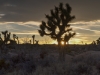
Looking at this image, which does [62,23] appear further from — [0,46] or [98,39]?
[98,39]

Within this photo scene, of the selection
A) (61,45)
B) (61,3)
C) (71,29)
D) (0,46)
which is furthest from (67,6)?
(0,46)

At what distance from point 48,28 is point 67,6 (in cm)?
261

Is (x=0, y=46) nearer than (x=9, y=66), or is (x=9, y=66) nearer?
(x=9, y=66)

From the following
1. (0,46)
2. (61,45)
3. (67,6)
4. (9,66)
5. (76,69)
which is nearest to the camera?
(76,69)

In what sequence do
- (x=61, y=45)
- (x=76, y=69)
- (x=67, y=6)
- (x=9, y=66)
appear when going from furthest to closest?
(x=61, y=45) → (x=67, y=6) → (x=9, y=66) → (x=76, y=69)

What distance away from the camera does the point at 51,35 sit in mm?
23797

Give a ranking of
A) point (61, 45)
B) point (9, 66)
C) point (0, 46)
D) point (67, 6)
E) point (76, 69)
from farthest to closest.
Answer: point (0, 46)
point (61, 45)
point (67, 6)
point (9, 66)
point (76, 69)

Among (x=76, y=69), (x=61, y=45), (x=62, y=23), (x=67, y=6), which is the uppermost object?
(x=67, y=6)

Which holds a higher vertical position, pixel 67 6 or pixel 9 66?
pixel 67 6

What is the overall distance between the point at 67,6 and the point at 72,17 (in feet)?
3.60

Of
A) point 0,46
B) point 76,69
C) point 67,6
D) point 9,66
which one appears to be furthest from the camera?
point 0,46

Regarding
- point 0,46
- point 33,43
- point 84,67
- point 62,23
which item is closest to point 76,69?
point 84,67

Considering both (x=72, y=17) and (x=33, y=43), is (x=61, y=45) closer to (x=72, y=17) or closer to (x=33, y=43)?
(x=72, y=17)

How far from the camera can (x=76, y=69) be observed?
14000mm
